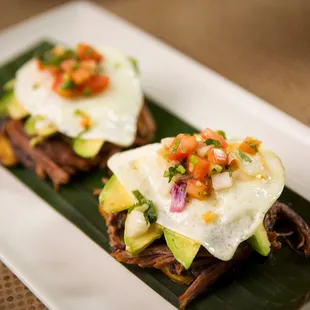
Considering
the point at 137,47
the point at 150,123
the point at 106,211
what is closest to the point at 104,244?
the point at 106,211

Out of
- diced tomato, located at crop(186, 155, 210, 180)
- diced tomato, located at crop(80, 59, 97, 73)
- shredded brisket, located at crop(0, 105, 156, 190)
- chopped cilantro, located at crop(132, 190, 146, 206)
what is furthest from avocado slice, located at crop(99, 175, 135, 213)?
diced tomato, located at crop(80, 59, 97, 73)

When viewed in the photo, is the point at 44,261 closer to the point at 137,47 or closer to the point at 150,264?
the point at 150,264

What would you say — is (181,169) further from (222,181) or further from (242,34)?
(242,34)

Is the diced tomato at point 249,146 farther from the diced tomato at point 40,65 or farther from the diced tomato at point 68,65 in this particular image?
the diced tomato at point 40,65

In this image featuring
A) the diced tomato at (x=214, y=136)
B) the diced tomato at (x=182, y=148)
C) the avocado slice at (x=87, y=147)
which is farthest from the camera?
the avocado slice at (x=87, y=147)

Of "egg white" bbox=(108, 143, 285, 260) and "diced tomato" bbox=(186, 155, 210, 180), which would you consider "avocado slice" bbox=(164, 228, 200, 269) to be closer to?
"egg white" bbox=(108, 143, 285, 260)

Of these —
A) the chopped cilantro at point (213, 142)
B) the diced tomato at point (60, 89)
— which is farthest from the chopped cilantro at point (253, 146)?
the diced tomato at point (60, 89)
